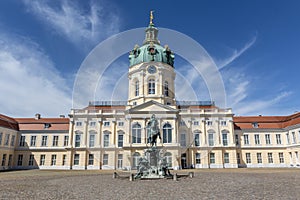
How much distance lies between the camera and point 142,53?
44.3 meters

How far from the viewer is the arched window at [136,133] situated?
120ft

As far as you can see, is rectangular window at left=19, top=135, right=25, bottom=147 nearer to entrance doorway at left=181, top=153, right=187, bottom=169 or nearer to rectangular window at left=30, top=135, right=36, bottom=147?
rectangular window at left=30, top=135, right=36, bottom=147

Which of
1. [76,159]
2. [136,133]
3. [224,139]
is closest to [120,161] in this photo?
[136,133]

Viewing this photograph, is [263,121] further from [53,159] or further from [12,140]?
[12,140]

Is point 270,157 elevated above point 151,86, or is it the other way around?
point 151,86

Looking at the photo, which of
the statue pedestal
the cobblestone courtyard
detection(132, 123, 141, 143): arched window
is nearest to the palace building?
detection(132, 123, 141, 143): arched window

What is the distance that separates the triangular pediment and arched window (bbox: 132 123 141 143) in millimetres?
2667

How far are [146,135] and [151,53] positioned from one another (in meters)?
17.3

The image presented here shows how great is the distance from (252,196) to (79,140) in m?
34.5

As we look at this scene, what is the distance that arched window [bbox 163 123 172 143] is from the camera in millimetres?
36312

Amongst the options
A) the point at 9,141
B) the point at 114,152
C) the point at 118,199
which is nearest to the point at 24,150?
the point at 9,141

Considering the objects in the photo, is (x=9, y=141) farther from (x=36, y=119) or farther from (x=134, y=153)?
(x=134, y=153)

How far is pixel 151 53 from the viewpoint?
142 ft

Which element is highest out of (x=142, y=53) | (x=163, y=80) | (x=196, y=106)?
(x=142, y=53)
